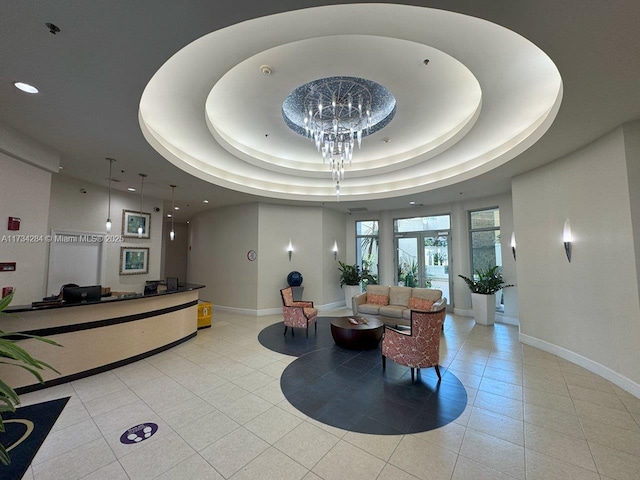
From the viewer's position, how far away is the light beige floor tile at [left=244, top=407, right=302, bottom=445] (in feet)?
8.26

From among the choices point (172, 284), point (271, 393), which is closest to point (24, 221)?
point (172, 284)

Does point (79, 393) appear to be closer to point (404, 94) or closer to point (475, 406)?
point (475, 406)

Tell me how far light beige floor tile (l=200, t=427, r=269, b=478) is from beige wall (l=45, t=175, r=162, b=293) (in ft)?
18.9

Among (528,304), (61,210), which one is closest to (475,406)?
(528,304)

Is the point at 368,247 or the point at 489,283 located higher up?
the point at 368,247

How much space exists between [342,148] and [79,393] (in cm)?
548

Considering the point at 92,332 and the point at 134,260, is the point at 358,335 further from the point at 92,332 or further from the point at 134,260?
the point at 134,260

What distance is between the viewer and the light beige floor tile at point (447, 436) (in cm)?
238

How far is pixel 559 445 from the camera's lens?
2371 millimetres

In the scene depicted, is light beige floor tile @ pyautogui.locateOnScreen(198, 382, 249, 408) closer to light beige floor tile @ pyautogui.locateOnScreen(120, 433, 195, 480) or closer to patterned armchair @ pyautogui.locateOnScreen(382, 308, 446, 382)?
light beige floor tile @ pyautogui.locateOnScreen(120, 433, 195, 480)

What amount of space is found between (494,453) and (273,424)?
205 centimetres

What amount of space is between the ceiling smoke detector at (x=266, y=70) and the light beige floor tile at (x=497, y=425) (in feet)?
15.4

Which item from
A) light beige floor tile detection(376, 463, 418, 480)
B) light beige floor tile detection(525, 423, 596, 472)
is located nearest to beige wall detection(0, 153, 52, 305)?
light beige floor tile detection(376, 463, 418, 480)

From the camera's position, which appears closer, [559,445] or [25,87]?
[559,445]
